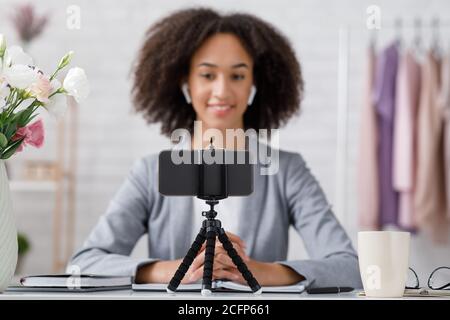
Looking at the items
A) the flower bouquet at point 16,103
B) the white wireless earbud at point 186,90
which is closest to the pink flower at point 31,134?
the flower bouquet at point 16,103

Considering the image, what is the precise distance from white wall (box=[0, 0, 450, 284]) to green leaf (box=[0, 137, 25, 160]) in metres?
2.59

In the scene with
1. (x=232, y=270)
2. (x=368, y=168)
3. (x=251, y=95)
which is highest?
(x=251, y=95)

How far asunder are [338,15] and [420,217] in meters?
1.16

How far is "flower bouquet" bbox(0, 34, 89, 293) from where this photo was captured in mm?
1229

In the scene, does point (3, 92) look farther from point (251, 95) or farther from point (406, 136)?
point (406, 136)

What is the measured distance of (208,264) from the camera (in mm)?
1249

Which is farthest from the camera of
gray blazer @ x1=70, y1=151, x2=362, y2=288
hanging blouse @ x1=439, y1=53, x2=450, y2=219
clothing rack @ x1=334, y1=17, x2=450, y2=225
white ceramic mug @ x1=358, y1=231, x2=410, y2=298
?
hanging blouse @ x1=439, y1=53, x2=450, y2=219

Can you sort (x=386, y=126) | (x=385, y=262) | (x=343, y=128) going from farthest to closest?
(x=386, y=126) < (x=343, y=128) < (x=385, y=262)

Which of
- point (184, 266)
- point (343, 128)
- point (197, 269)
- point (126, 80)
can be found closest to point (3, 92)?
point (184, 266)

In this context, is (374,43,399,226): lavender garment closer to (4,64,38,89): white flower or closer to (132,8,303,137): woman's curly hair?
(132,8,303,137): woman's curly hair

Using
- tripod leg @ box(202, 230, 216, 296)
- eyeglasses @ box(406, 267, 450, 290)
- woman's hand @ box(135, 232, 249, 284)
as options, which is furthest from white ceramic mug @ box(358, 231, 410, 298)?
woman's hand @ box(135, 232, 249, 284)

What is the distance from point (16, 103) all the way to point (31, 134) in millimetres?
63
